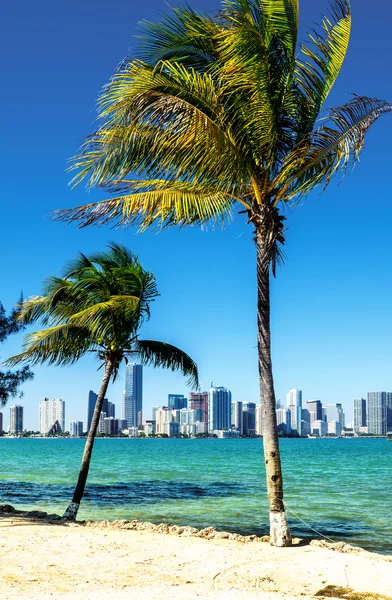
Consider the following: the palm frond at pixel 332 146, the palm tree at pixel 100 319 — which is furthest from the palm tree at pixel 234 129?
the palm tree at pixel 100 319

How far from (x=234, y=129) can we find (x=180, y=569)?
7.25 m

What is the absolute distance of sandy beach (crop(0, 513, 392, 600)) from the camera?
8.55m

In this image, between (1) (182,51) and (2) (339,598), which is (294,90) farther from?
(2) (339,598)

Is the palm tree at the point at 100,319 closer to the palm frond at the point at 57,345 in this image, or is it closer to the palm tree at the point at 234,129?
the palm frond at the point at 57,345

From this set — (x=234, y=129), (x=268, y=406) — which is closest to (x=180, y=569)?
(x=268, y=406)

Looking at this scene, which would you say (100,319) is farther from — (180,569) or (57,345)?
(180,569)

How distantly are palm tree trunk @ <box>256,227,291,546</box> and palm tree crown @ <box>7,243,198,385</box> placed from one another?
18.5ft

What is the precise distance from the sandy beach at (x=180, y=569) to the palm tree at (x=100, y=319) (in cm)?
574

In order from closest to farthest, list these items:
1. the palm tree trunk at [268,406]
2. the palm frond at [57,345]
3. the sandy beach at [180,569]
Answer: the sandy beach at [180,569], the palm tree trunk at [268,406], the palm frond at [57,345]

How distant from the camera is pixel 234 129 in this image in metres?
11.4

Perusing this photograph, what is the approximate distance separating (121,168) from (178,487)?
2732 centimetres

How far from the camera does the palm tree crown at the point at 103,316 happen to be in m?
17.1

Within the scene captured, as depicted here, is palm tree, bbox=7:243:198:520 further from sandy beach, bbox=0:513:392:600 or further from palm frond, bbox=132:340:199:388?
sandy beach, bbox=0:513:392:600

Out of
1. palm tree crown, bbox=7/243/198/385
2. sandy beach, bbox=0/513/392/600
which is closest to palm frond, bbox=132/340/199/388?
palm tree crown, bbox=7/243/198/385
